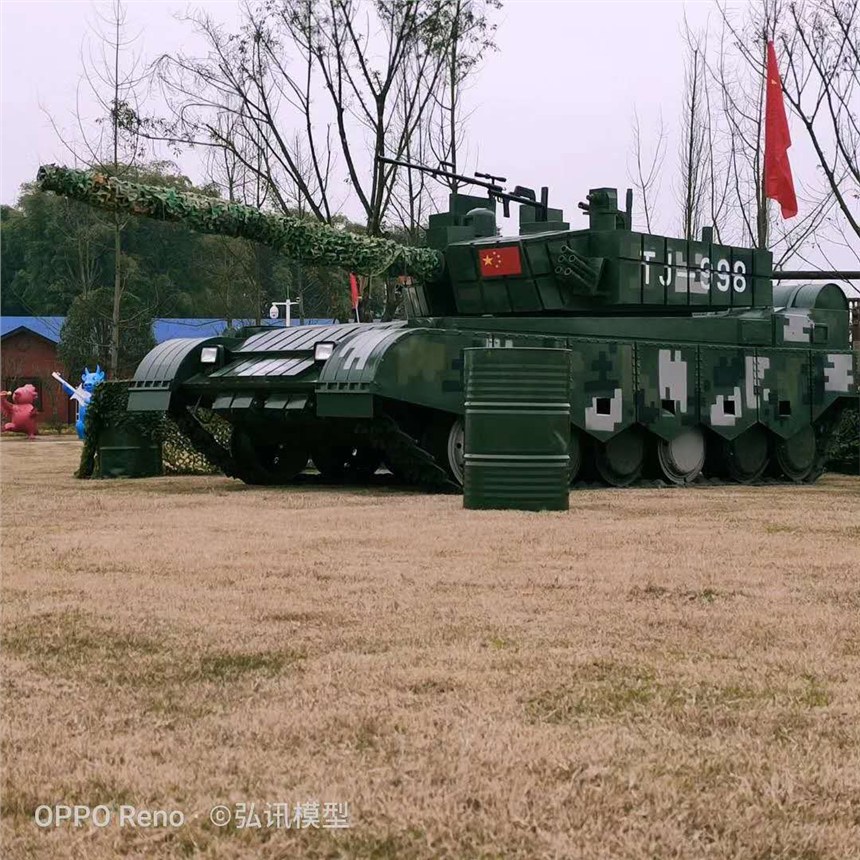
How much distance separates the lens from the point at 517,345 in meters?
15.0

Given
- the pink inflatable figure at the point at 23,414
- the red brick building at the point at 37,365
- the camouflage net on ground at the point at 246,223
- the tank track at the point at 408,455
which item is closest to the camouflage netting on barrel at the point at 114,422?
the camouflage net on ground at the point at 246,223

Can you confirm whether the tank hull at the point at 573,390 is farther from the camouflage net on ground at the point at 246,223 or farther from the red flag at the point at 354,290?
the red flag at the point at 354,290

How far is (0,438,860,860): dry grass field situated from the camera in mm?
3455

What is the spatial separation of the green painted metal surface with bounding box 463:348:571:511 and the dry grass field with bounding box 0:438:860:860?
2653 mm

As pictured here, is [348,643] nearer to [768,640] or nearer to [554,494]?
[768,640]

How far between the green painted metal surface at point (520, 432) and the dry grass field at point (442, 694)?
2.65m

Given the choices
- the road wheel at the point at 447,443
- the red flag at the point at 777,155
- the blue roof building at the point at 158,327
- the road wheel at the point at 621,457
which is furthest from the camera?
the blue roof building at the point at 158,327

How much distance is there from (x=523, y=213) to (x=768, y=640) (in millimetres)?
12618

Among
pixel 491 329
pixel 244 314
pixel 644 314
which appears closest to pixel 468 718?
pixel 491 329

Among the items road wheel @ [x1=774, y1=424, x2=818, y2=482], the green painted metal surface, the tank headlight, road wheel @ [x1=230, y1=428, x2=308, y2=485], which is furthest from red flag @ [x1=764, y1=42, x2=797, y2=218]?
the green painted metal surface

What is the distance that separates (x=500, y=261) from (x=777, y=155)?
735 centimetres

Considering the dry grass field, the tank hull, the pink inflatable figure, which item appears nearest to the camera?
the dry grass field

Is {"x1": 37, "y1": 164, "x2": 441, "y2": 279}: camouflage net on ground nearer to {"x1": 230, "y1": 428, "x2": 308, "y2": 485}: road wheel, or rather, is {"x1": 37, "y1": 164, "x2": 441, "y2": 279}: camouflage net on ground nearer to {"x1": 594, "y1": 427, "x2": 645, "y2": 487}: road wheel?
{"x1": 230, "y1": 428, "x2": 308, "y2": 485}: road wheel

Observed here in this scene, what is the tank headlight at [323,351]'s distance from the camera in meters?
14.4
